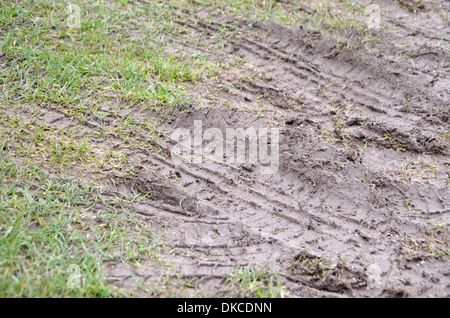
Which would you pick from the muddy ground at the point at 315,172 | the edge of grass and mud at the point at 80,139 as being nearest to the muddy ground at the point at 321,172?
the muddy ground at the point at 315,172

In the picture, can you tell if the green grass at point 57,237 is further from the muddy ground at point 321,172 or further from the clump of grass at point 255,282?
the clump of grass at point 255,282

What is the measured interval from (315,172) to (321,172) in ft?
0.15

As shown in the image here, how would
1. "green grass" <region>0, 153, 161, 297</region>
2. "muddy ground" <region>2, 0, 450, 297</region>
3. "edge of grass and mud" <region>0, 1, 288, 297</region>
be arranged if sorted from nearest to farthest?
1. "green grass" <region>0, 153, 161, 297</region>
2. "edge of grass and mud" <region>0, 1, 288, 297</region>
3. "muddy ground" <region>2, 0, 450, 297</region>

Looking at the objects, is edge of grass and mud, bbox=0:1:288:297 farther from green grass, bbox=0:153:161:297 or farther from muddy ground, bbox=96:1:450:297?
muddy ground, bbox=96:1:450:297

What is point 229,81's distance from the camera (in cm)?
391

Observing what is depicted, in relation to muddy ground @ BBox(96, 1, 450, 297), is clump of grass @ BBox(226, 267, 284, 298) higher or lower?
lower

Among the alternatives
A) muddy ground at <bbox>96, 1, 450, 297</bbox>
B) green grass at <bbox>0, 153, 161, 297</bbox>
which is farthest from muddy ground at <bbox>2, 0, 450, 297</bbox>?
green grass at <bbox>0, 153, 161, 297</bbox>

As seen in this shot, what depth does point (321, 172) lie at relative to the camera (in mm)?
3121

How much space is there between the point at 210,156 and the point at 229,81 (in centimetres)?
98

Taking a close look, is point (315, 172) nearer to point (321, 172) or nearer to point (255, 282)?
point (321, 172)

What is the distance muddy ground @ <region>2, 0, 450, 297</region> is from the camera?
8.35ft
